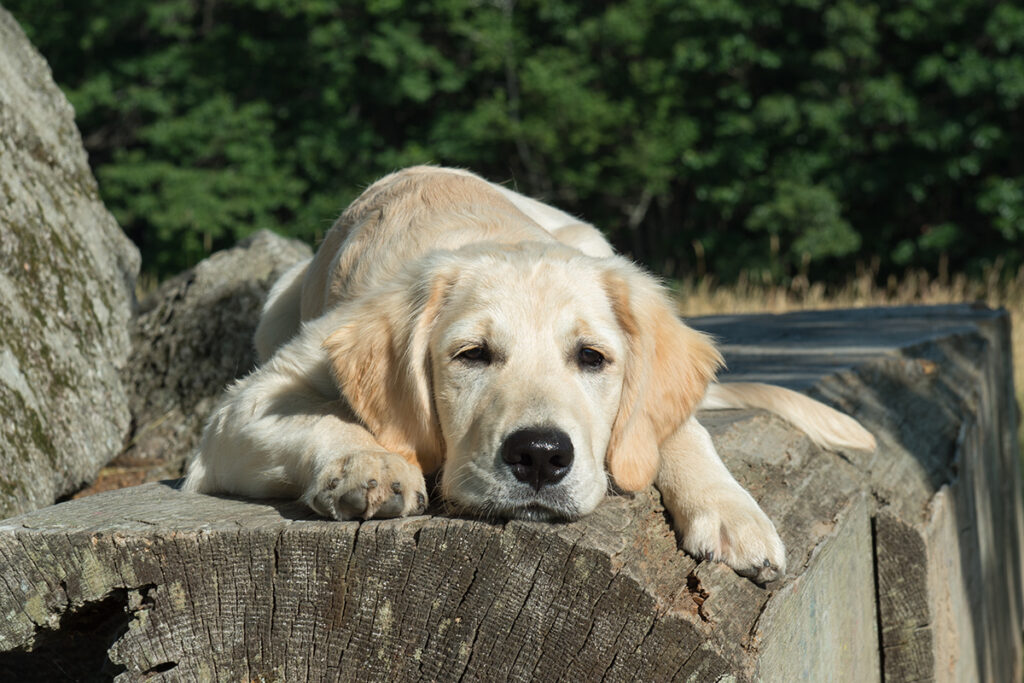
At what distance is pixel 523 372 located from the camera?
312 centimetres

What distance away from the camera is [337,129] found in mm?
23312

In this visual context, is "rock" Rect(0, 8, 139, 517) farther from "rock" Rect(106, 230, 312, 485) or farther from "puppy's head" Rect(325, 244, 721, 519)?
"puppy's head" Rect(325, 244, 721, 519)

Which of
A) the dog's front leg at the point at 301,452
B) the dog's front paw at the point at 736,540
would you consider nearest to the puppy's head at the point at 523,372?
the dog's front leg at the point at 301,452

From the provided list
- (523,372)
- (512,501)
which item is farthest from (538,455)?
(523,372)

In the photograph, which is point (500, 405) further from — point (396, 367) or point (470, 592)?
point (470, 592)

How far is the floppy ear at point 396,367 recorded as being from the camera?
3234 mm

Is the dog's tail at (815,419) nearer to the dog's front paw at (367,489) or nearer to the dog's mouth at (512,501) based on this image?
the dog's mouth at (512,501)

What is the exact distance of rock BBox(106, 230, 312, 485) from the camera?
5680mm

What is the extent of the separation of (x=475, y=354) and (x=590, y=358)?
363mm

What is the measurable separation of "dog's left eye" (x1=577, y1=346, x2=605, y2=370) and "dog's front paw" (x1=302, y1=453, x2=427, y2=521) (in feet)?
2.21

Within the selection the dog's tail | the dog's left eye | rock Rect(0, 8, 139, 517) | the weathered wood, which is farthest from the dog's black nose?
rock Rect(0, 8, 139, 517)

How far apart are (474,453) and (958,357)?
3783 millimetres

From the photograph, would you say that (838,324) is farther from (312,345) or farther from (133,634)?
(133,634)

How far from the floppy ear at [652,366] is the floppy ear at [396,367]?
0.57 metres
